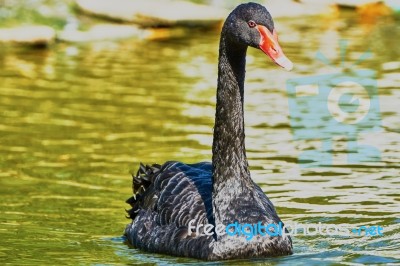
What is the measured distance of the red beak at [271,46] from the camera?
699 cm

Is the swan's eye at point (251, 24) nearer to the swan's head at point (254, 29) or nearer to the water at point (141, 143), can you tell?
the swan's head at point (254, 29)

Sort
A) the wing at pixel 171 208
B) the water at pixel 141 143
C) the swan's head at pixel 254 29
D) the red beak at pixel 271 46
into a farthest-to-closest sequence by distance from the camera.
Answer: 1. the water at pixel 141 143
2. the wing at pixel 171 208
3. the swan's head at pixel 254 29
4. the red beak at pixel 271 46

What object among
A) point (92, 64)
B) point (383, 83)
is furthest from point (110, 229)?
point (92, 64)

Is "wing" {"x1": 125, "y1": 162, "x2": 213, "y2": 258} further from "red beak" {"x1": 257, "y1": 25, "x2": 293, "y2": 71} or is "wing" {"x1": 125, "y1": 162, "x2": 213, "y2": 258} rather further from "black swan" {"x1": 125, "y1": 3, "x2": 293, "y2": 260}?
"red beak" {"x1": 257, "y1": 25, "x2": 293, "y2": 71}

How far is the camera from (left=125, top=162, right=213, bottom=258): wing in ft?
25.5

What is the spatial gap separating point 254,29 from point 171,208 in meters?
1.57

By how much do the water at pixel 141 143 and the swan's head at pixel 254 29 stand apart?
1.47 meters

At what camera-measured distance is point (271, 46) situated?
713 cm

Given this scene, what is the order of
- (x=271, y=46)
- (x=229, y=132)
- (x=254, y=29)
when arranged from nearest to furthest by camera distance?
(x=271, y=46) → (x=254, y=29) → (x=229, y=132)

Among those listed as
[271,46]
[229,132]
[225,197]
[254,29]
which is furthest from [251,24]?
[225,197]

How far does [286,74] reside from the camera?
17219 mm

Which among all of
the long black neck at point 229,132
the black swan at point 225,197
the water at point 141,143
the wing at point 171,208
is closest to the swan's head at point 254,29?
the black swan at point 225,197

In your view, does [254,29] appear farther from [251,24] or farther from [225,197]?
[225,197]

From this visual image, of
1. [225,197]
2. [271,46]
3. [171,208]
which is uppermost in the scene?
[271,46]
